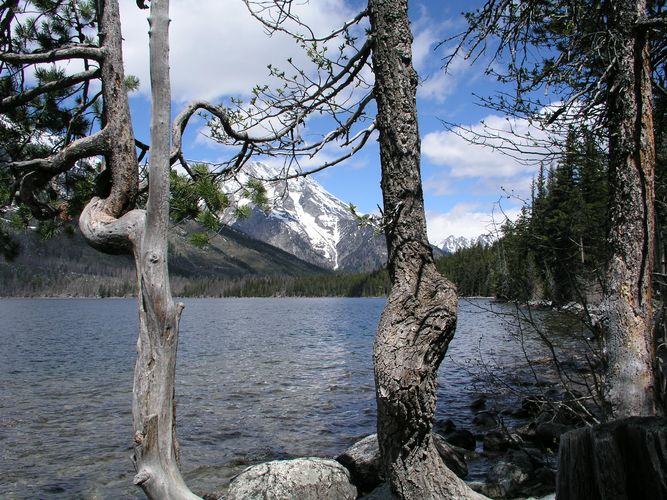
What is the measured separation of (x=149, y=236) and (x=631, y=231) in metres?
4.50

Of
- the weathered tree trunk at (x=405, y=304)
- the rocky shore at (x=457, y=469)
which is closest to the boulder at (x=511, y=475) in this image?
the rocky shore at (x=457, y=469)

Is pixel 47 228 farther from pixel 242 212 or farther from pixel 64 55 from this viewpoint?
pixel 242 212

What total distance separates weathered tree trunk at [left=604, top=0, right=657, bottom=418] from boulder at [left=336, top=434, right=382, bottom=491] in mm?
5663

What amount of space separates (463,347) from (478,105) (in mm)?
28460

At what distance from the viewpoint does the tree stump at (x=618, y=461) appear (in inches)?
103

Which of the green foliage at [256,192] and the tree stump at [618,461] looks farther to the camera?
the green foliage at [256,192]

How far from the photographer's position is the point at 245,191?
5664mm

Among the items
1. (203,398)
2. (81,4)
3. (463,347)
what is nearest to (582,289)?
(81,4)

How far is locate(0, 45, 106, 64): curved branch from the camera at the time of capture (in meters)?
4.70

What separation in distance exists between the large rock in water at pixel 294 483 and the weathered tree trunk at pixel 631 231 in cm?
479

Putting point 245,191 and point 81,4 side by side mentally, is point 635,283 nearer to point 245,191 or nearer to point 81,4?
point 245,191

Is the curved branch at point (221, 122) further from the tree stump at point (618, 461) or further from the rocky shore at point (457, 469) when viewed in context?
the rocky shore at point (457, 469)

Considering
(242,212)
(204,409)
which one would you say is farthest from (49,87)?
(204,409)

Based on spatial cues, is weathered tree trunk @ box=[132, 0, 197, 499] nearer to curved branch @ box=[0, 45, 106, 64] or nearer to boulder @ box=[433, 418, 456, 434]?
curved branch @ box=[0, 45, 106, 64]
